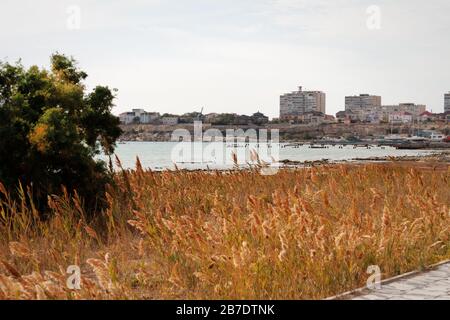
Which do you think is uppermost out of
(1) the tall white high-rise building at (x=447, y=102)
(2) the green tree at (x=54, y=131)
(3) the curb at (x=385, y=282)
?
(1) the tall white high-rise building at (x=447, y=102)

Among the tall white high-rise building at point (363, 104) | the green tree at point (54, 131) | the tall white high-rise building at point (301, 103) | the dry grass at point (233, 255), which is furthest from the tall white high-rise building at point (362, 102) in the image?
the dry grass at point (233, 255)

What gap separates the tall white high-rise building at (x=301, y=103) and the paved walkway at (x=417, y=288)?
151244mm

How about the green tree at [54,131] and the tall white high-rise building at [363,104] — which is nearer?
the green tree at [54,131]

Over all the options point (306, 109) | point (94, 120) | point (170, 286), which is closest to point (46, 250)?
point (170, 286)

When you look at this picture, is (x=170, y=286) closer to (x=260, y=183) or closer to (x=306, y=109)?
(x=260, y=183)

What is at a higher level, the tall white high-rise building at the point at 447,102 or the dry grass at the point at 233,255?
the tall white high-rise building at the point at 447,102

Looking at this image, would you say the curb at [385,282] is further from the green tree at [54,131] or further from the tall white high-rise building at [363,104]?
the tall white high-rise building at [363,104]

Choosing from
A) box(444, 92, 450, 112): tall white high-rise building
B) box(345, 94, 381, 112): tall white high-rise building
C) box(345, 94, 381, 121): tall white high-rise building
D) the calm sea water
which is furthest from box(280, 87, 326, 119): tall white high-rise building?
the calm sea water

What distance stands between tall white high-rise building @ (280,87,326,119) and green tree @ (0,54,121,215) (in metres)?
147

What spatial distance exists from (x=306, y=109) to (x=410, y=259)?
536 ft

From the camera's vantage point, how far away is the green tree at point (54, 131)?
9.10 meters

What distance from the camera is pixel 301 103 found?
171000mm

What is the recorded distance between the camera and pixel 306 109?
167500 mm

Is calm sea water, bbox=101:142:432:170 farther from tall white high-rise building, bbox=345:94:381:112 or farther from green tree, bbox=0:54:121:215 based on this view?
tall white high-rise building, bbox=345:94:381:112
